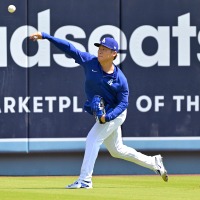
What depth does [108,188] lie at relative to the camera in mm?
11711

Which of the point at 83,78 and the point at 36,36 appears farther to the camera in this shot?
the point at 83,78

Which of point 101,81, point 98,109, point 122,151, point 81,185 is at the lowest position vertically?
point 81,185

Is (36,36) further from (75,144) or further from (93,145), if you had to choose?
(75,144)

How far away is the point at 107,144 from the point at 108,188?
0.56m

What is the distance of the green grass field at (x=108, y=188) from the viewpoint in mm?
10352

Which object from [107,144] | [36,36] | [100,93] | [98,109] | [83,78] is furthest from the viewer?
[83,78]

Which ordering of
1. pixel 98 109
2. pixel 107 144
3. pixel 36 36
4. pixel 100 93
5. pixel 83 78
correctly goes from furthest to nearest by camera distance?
pixel 83 78 → pixel 107 144 → pixel 100 93 → pixel 98 109 → pixel 36 36

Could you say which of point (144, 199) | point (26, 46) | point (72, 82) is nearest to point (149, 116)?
point (72, 82)

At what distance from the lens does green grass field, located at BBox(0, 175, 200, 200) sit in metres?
10.4

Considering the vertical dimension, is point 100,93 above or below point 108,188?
above

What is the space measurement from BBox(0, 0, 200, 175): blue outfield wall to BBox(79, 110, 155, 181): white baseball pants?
91.9 inches

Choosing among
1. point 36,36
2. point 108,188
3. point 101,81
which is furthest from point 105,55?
point 108,188

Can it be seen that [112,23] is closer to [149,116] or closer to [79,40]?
[79,40]

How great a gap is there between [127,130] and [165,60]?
1.20 m
